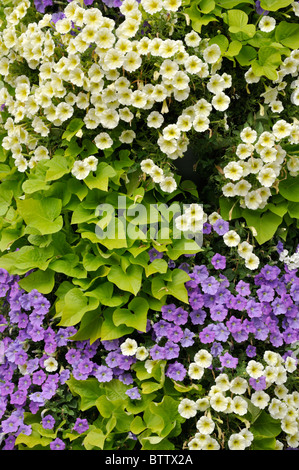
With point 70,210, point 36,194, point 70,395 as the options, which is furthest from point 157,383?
point 36,194

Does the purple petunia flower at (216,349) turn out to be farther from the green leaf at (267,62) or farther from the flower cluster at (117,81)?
the green leaf at (267,62)

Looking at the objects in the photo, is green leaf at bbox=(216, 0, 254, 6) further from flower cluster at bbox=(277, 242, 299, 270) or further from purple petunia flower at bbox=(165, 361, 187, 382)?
purple petunia flower at bbox=(165, 361, 187, 382)

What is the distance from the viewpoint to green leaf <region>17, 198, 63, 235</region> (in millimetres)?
2020

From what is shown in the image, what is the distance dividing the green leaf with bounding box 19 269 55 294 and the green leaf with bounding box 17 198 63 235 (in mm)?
213

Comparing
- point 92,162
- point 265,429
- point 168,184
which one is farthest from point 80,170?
point 265,429

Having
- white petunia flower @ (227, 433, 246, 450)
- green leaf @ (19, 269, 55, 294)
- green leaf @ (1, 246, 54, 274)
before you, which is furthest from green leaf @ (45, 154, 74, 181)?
white petunia flower @ (227, 433, 246, 450)

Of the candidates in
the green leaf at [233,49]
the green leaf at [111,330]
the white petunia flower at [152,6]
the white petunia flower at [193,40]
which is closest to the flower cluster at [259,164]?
the green leaf at [233,49]

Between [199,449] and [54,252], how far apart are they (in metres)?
1.03

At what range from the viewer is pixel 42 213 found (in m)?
2.11

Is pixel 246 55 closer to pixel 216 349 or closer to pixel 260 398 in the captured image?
pixel 216 349

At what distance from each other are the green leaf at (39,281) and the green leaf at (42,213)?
0.21 meters

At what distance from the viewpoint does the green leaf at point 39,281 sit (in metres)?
2.07

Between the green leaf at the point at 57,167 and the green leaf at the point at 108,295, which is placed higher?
the green leaf at the point at 57,167

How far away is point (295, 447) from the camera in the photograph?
6.54ft
